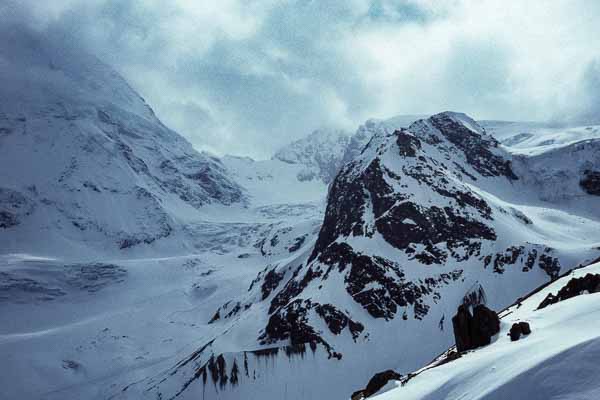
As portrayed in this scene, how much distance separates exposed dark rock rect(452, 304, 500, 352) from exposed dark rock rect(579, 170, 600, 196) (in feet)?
413

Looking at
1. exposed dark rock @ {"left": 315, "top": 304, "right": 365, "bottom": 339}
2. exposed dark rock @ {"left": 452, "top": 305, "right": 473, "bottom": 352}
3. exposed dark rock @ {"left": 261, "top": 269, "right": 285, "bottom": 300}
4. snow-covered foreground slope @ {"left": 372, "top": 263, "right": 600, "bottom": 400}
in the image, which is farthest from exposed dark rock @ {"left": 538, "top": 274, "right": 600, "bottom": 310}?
exposed dark rock @ {"left": 261, "top": 269, "right": 285, "bottom": 300}

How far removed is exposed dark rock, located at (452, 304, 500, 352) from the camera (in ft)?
79.8

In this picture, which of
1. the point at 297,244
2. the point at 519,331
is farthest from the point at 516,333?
the point at 297,244

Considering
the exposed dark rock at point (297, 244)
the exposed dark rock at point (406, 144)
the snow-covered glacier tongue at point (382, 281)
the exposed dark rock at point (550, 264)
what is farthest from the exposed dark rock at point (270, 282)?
the exposed dark rock at point (550, 264)

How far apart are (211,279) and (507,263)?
11629 centimetres

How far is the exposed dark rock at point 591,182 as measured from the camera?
126312 mm

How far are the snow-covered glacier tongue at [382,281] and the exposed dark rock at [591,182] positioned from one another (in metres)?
1.05

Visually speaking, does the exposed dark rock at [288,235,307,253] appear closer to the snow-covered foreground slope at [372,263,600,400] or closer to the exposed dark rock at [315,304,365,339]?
the exposed dark rock at [315,304,365,339]

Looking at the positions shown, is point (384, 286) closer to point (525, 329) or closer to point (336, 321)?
point (336, 321)

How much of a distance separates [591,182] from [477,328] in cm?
13014

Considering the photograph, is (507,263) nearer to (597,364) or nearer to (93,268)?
(597,364)

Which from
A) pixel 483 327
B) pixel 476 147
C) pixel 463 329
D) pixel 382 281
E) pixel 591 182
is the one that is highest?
pixel 476 147

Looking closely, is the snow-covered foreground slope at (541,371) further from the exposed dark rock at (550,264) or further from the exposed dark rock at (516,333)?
the exposed dark rock at (550,264)

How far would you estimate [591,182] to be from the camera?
421ft
